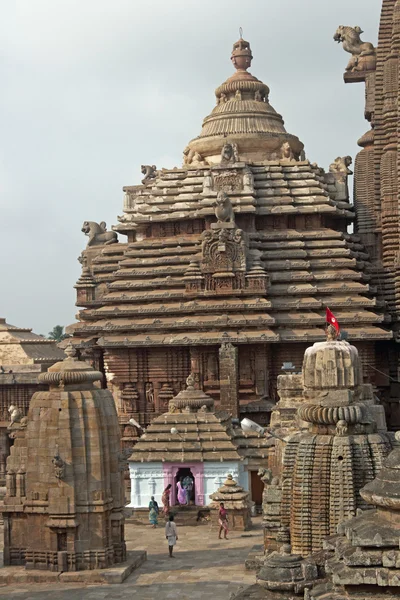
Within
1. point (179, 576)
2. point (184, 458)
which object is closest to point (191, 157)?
point (184, 458)

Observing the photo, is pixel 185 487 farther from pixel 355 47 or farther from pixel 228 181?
pixel 355 47

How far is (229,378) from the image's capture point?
45500 millimetres

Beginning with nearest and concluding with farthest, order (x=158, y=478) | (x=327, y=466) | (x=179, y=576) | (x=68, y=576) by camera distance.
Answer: (x=327, y=466) < (x=68, y=576) < (x=179, y=576) < (x=158, y=478)

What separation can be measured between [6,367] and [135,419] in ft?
21.7

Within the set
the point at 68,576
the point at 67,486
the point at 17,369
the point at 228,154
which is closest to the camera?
the point at 68,576

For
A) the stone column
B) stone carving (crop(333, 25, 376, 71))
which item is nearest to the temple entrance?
the stone column

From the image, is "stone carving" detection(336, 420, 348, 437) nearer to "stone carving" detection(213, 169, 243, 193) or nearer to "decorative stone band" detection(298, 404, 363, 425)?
"decorative stone band" detection(298, 404, 363, 425)

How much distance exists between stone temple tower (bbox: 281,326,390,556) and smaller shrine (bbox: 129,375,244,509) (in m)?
15.4

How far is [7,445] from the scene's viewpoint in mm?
48094

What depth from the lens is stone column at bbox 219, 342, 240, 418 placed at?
149ft

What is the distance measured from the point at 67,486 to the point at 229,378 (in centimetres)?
1890

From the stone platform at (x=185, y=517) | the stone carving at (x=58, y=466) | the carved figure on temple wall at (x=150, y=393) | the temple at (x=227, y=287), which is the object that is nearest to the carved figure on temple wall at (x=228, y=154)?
the temple at (x=227, y=287)

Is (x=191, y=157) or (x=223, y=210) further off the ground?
(x=191, y=157)

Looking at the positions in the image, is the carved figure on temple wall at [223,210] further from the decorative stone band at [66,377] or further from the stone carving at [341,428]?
the stone carving at [341,428]
